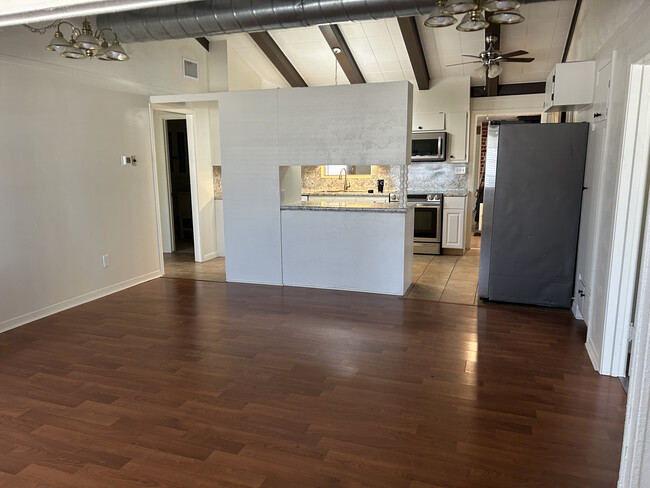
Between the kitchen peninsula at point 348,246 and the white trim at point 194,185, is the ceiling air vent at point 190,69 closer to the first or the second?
the white trim at point 194,185

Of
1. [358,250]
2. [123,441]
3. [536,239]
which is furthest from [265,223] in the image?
[123,441]

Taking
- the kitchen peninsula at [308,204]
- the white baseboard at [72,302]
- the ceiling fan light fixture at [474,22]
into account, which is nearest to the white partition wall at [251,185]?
the kitchen peninsula at [308,204]

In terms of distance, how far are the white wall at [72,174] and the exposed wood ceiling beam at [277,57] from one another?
1128 mm

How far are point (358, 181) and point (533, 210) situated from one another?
403 centimetres

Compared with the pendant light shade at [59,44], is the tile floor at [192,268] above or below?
below

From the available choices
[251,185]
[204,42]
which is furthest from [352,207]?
[204,42]

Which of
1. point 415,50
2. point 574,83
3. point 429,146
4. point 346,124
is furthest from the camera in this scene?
point 429,146

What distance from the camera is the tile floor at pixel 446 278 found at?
4.88 meters

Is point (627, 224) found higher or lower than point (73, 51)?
lower

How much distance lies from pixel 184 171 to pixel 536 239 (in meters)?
5.61

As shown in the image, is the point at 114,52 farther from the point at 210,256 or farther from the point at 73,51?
the point at 210,256

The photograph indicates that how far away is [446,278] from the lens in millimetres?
5699

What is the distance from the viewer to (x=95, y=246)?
4.80 m

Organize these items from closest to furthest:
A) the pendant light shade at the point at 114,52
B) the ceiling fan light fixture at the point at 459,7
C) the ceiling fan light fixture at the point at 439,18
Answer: the ceiling fan light fixture at the point at 459,7
the ceiling fan light fixture at the point at 439,18
the pendant light shade at the point at 114,52
